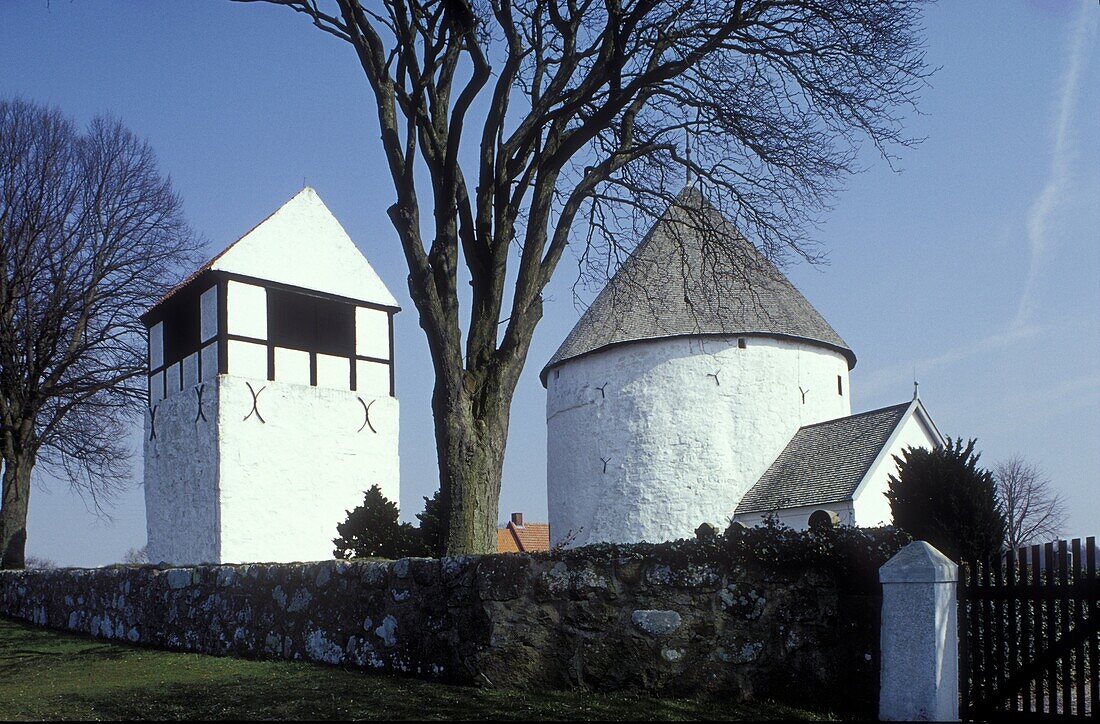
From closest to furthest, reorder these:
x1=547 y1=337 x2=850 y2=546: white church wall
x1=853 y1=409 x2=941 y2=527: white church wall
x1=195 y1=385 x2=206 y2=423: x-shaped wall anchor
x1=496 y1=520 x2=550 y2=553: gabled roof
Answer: x1=195 y1=385 x2=206 y2=423: x-shaped wall anchor, x1=853 y1=409 x2=941 y2=527: white church wall, x1=547 y1=337 x2=850 y2=546: white church wall, x1=496 y1=520 x2=550 y2=553: gabled roof

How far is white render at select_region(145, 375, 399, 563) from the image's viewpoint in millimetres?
20688

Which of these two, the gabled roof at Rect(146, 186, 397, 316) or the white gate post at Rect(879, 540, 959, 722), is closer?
the white gate post at Rect(879, 540, 959, 722)

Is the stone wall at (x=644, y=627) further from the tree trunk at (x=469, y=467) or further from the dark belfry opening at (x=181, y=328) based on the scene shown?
the dark belfry opening at (x=181, y=328)

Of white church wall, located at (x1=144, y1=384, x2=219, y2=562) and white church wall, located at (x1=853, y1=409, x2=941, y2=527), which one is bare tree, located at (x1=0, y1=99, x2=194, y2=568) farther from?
white church wall, located at (x1=853, y1=409, x2=941, y2=527)

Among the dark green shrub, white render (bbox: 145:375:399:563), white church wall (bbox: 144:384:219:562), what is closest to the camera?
the dark green shrub

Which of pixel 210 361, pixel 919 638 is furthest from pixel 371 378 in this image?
pixel 919 638

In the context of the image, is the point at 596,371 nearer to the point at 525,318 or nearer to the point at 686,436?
the point at 686,436

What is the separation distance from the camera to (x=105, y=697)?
313 inches

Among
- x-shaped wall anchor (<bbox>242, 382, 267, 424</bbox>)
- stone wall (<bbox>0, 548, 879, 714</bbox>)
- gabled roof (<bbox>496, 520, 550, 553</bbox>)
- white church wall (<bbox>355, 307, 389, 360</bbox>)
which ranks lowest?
gabled roof (<bbox>496, 520, 550, 553</bbox>)

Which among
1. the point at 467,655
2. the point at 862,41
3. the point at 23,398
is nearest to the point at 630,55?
the point at 862,41

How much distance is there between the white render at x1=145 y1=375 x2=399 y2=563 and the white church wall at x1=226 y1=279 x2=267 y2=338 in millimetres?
1055

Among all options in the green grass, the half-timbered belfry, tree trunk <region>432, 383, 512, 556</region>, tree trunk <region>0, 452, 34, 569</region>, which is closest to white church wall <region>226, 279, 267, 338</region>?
the half-timbered belfry

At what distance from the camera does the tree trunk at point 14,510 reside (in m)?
22.2

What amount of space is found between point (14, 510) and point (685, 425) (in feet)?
51.4
